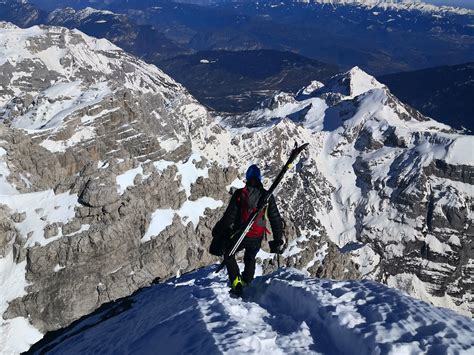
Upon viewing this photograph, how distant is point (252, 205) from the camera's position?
78.0 feet

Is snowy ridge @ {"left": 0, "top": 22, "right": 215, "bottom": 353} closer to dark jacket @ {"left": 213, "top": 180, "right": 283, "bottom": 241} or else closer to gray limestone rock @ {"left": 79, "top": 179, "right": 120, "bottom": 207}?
gray limestone rock @ {"left": 79, "top": 179, "right": 120, "bottom": 207}

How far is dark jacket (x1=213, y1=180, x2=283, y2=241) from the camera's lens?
77.5 ft

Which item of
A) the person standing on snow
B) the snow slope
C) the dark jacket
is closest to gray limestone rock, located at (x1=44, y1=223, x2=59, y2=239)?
the snow slope

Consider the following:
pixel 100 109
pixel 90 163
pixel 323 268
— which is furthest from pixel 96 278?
pixel 323 268

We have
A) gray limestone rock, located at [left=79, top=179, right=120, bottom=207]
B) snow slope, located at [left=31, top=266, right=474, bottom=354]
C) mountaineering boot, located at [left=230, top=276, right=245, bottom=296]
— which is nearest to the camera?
snow slope, located at [left=31, top=266, right=474, bottom=354]

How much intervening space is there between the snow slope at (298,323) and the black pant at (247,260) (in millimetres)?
688

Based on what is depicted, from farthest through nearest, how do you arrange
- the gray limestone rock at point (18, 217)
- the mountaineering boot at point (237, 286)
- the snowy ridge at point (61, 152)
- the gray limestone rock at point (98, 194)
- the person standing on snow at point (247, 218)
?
the gray limestone rock at point (98, 194) → the gray limestone rock at point (18, 217) → the snowy ridge at point (61, 152) → the mountaineering boot at point (237, 286) → the person standing on snow at point (247, 218)

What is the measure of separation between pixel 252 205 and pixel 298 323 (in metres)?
5.87

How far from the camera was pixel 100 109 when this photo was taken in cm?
12044

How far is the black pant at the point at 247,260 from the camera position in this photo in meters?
24.6

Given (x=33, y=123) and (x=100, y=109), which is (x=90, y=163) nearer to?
(x=100, y=109)

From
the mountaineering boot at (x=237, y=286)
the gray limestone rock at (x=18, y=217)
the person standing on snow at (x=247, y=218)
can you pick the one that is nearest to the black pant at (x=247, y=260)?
the person standing on snow at (x=247, y=218)

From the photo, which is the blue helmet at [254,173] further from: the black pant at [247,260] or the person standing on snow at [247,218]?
the black pant at [247,260]

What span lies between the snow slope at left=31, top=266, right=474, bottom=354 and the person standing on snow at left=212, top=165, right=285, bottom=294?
5.21ft
